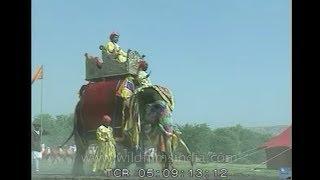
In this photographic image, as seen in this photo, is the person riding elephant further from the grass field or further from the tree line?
the grass field

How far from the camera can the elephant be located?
1.41 meters

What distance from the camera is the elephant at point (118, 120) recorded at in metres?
1.41

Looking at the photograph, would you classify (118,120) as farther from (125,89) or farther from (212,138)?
(212,138)

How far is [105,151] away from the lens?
4.64 feet

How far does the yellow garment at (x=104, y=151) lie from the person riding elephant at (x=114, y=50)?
0.23m

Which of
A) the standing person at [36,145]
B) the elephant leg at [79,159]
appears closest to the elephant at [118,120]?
the elephant leg at [79,159]

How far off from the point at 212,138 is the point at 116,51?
409 mm

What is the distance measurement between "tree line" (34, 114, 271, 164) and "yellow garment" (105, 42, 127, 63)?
24 centimetres

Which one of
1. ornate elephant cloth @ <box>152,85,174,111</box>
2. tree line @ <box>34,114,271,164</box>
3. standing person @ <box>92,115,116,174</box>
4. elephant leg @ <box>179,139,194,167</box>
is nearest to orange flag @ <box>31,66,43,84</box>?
tree line @ <box>34,114,271,164</box>

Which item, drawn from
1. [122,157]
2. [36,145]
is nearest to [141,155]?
[122,157]
